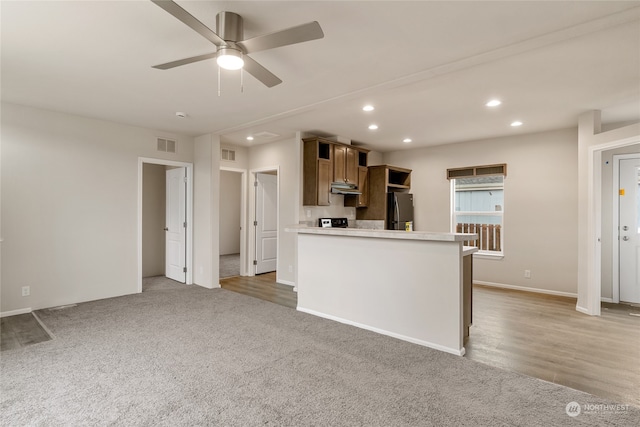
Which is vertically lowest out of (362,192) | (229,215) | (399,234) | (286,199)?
(399,234)

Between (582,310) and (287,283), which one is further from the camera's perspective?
(287,283)

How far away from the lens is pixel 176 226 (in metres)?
5.94

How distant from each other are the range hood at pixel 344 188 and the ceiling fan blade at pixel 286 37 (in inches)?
135

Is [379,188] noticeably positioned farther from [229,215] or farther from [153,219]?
[229,215]

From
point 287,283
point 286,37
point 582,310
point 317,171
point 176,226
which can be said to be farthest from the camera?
point 176,226

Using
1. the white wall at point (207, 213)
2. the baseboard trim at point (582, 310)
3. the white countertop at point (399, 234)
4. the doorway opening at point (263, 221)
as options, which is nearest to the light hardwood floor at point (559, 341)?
the baseboard trim at point (582, 310)

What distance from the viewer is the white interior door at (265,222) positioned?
6.41 metres

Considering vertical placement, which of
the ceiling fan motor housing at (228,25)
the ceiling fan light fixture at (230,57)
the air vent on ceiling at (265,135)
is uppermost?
the air vent on ceiling at (265,135)

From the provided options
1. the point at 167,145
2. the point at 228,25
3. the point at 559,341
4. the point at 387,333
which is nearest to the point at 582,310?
the point at 559,341

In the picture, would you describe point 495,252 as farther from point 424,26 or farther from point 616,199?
point 424,26

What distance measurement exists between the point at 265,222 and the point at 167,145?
2.27 metres

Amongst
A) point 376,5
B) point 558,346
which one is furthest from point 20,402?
point 558,346

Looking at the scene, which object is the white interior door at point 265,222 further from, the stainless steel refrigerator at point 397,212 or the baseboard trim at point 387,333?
the baseboard trim at point 387,333

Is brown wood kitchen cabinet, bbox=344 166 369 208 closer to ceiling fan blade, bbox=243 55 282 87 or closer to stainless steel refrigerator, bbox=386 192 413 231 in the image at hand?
stainless steel refrigerator, bbox=386 192 413 231
